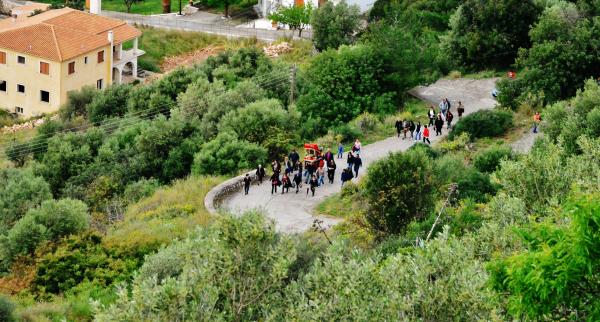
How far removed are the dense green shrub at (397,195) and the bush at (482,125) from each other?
36.5 feet

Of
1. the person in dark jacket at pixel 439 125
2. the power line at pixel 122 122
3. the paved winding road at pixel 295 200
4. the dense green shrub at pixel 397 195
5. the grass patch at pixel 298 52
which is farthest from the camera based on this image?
the grass patch at pixel 298 52

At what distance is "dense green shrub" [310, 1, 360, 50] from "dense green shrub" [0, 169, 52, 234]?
85.5ft

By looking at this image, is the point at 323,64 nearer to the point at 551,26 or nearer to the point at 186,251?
the point at 551,26

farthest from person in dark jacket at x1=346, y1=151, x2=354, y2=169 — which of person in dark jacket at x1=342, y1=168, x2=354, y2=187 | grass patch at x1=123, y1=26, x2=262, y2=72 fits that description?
grass patch at x1=123, y1=26, x2=262, y2=72

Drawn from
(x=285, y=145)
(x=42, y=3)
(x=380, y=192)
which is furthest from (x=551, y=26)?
(x=42, y=3)

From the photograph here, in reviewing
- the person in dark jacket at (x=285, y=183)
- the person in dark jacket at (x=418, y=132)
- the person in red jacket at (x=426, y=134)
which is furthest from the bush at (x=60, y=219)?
the person in dark jacket at (x=418, y=132)

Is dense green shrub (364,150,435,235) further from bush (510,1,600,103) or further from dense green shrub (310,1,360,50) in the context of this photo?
dense green shrub (310,1,360,50)

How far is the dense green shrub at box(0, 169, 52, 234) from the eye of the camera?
1375 inches

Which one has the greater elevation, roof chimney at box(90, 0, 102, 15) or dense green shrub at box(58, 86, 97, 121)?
roof chimney at box(90, 0, 102, 15)

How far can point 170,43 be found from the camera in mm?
67938

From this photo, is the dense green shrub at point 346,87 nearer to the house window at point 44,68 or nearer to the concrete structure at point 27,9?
the house window at point 44,68

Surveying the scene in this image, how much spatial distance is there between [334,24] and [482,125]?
20.9 metres

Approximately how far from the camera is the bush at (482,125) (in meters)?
40.7

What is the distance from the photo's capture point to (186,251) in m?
18.5
